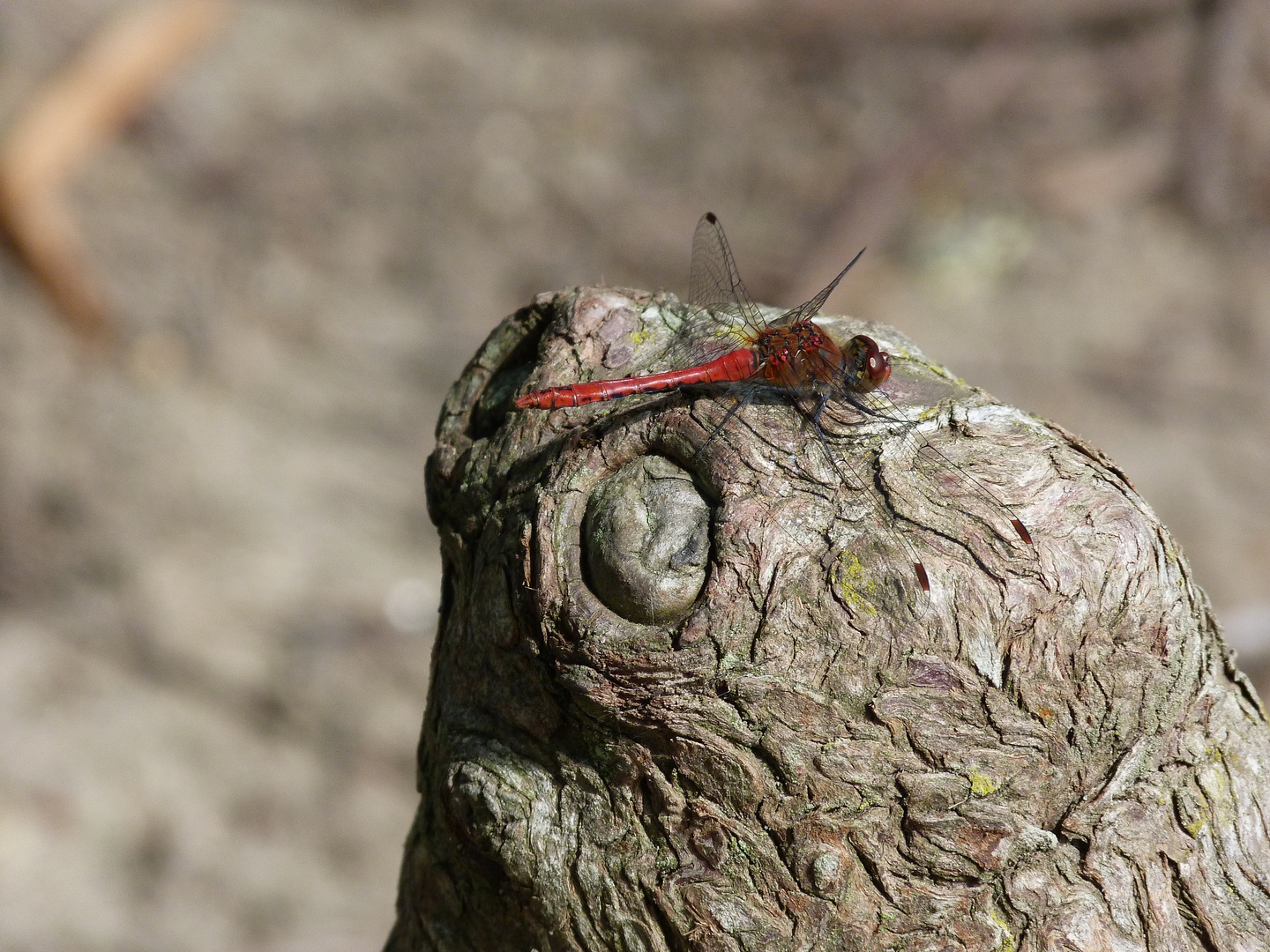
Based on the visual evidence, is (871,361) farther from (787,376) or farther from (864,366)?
(787,376)

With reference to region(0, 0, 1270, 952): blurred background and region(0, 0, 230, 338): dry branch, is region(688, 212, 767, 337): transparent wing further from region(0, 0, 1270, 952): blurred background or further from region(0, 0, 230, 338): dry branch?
region(0, 0, 230, 338): dry branch

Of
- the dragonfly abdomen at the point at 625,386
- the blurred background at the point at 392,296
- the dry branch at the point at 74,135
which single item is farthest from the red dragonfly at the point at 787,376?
the dry branch at the point at 74,135

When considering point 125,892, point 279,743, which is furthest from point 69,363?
point 125,892

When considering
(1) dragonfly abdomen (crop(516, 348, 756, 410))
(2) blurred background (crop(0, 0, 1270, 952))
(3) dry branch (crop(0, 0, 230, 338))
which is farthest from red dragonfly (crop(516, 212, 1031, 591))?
(3) dry branch (crop(0, 0, 230, 338))

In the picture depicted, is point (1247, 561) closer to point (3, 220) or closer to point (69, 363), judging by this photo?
point (69, 363)

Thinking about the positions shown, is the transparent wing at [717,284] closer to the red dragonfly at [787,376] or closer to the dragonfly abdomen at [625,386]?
the red dragonfly at [787,376]

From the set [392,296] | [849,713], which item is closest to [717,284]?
[849,713]
